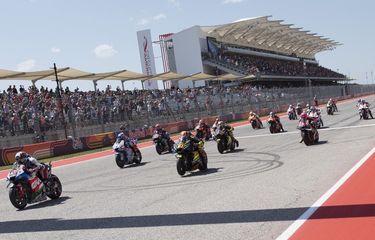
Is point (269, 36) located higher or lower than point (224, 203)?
higher

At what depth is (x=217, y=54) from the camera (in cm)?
7294

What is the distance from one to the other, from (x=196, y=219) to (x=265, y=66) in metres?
76.6

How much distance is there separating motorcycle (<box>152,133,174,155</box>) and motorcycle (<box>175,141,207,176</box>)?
22.4 ft

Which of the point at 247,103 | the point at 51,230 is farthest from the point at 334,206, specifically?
the point at 247,103

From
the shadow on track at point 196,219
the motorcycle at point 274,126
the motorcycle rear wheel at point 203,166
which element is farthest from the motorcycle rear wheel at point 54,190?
the motorcycle at point 274,126

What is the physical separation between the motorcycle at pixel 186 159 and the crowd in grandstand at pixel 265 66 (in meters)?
60.0

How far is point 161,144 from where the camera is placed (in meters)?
19.7

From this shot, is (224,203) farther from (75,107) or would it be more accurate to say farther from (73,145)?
(75,107)

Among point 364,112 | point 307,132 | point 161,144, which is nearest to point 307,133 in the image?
point 307,132

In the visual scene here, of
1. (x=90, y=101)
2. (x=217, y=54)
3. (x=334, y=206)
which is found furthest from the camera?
(x=217, y=54)

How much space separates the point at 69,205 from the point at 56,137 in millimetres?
15514

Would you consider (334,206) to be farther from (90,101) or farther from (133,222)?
(90,101)

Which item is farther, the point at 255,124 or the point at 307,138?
the point at 255,124

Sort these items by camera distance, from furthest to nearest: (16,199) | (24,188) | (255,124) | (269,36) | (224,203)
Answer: (269,36) < (255,124) < (24,188) < (16,199) < (224,203)
